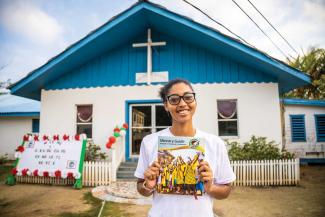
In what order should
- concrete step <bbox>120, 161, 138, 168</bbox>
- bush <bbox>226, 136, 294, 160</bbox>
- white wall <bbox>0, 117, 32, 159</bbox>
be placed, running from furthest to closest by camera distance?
white wall <bbox>0, 117, 32, 159</bbox> → concrete step <bbox>120, 161, 138, 168</bbox> → bush <bbox>226, 136, 294, 160</bbox>

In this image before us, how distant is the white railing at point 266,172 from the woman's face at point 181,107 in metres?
6.65

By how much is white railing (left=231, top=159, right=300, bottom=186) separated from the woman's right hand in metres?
6.83

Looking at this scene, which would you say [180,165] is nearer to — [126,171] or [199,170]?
[199,170]

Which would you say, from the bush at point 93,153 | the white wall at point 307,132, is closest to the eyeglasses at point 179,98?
the bush at point 93,153

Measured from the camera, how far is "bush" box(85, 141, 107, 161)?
28.7 feet

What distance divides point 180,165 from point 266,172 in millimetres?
7417

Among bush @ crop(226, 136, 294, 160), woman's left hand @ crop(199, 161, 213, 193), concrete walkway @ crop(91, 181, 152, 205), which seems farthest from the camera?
bush @ crop(226, 136, 294, 160)

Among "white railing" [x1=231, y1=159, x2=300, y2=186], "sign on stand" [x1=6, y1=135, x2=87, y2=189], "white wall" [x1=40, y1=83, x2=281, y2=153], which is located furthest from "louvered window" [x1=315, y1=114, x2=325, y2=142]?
"sign on stand" [x1=6, y1=135, x2=87, y2=189]

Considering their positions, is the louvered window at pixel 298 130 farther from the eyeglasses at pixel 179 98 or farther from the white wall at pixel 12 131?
the white wall at pixel 12 131

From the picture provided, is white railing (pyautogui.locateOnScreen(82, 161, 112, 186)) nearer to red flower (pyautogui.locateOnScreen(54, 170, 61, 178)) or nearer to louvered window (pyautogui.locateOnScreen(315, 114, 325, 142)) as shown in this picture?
red flower (pyautogui.locateOnScreen(54, 170, 61, 178))

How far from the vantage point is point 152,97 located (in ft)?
30.9

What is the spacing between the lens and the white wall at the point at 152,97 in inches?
347

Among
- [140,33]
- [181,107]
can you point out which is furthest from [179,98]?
[140,33]

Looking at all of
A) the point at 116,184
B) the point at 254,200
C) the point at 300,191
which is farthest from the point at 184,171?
the point at 300,191
